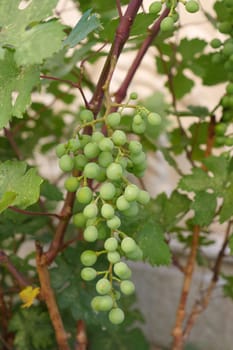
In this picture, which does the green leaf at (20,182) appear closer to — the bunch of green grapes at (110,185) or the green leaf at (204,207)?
the bunch of green grapes at (110,185)

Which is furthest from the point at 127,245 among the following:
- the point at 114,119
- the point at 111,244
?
the point at 114,119

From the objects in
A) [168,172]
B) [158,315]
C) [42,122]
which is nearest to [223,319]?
[158,315]

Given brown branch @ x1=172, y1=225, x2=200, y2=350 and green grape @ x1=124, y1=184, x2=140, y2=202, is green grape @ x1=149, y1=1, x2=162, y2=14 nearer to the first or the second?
green grape @ x1=124, y1=184, x2=140, y2=202

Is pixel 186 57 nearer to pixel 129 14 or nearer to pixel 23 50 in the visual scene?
pixel 129 14

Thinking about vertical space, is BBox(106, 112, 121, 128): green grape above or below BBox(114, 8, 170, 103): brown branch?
above

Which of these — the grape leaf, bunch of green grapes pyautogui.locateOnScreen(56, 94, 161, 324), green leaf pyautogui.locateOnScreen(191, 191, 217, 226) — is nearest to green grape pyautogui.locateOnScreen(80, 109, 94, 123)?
bunch of green grapes pyautogui.locateOnScreen(56, 94, 161, 324)

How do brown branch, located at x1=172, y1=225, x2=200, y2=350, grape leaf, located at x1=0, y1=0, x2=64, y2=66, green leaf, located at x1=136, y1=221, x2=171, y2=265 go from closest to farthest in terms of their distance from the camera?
grape leaf, located at x1=0, y1=0, x2=64, y2=66 < green leaf, located at x1=136, y1=221, x2=171, y2=265 < brown branch, located at x1=172, y1=225, x2=200, y2=350
